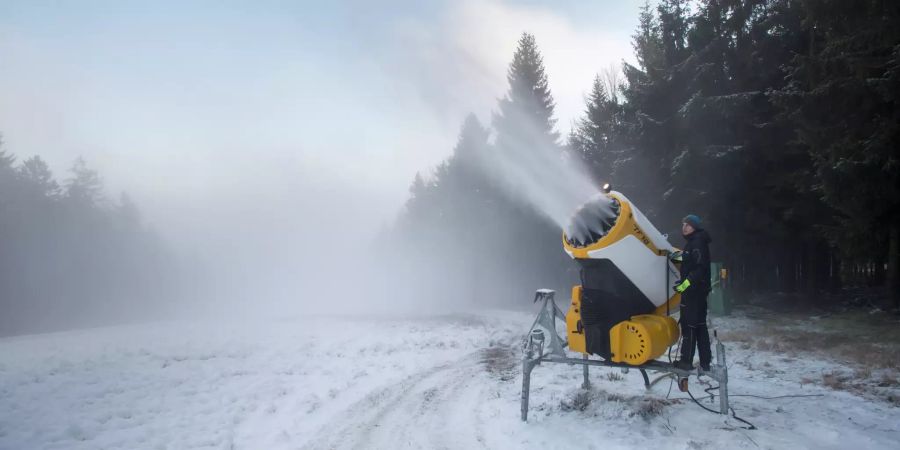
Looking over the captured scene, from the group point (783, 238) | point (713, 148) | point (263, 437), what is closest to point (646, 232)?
Answer: point (263, 437)

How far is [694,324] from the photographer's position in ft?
18.5

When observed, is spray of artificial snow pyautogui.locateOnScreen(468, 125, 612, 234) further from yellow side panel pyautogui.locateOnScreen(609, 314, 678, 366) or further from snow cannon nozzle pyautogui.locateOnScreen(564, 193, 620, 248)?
yellow side panel pyautogui.locateOnScreen(609, 314, 678, 366)

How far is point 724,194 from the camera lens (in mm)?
19234

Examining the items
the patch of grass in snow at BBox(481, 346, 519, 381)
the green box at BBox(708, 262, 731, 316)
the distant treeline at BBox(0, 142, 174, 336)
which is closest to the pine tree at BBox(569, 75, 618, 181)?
the green box at BBox(708, 262, 731, 316)

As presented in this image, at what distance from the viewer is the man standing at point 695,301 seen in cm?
557

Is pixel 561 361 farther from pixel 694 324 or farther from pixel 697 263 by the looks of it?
pixel 697 263

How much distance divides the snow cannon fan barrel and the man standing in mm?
205

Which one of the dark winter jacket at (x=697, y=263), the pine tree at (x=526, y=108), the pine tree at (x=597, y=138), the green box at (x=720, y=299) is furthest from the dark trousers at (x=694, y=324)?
the pine tree at (x=526, y=108)

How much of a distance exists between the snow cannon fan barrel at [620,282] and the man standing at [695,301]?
205mm

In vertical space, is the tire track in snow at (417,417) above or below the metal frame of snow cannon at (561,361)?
below

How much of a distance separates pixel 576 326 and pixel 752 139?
17844 millimetres

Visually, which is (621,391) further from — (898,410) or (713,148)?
(713,148)

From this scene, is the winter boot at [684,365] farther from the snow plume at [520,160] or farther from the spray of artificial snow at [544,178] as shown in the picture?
the snow plume at [520,160]

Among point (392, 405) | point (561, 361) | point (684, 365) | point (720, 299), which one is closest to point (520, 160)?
point (720, 299)
